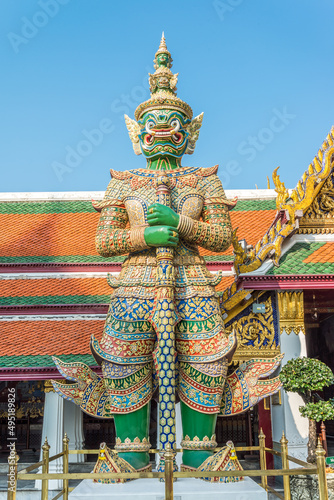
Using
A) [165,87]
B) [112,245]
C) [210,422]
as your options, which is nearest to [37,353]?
[112,245]

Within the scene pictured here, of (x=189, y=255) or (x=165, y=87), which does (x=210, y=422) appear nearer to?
(x=189, y=255)

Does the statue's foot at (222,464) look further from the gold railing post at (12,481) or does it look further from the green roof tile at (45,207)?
the green roof tile at (45,207)

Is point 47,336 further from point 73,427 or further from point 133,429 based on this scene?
point 133,429

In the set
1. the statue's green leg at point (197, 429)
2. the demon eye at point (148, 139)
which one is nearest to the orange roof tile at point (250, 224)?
the demon eye at point (148, 139)

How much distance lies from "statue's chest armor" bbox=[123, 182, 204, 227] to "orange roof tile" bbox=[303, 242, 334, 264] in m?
2.45

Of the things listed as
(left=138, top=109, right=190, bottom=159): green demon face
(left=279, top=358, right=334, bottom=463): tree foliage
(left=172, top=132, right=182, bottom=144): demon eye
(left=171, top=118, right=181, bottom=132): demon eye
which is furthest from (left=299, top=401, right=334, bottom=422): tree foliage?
(left=171, top=118, right=181, bottom=132): demon eye

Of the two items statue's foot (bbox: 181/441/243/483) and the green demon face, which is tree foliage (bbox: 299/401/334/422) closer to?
statue's foot (bbox: 181/441/243/483)

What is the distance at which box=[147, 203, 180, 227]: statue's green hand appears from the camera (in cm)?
475

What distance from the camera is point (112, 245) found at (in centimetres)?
499

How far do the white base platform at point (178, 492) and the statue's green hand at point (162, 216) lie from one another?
2.31m

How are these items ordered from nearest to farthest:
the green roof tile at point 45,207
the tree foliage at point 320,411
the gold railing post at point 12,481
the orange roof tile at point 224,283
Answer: the gold railing post at point 12,481, the tree foliage at point 320,411, the orange roof tile at point 224,283, the green roof tile at point 45,207

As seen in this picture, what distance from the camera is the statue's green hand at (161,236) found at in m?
4.71

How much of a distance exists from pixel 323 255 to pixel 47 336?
438cm

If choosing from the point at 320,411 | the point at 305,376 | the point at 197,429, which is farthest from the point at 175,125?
the point at 320,411
